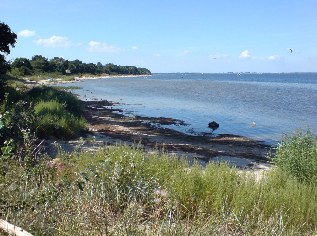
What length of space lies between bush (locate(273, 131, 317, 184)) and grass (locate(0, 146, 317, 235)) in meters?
0.61

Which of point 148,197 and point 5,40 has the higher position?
point 5,40

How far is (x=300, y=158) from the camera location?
823cm

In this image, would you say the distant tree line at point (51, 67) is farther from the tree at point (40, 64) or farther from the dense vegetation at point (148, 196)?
the dense vegetation at point (148, 196)

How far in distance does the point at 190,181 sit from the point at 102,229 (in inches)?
96.7

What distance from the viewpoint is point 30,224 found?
4.20 meters

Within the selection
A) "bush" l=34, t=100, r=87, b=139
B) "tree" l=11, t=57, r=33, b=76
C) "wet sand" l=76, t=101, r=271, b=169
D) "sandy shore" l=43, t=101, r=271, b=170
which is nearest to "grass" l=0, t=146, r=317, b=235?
"sandy shore" l=43, t=101, r=271, b=170

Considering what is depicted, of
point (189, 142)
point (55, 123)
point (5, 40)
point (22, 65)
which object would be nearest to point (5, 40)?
point (5, 40)

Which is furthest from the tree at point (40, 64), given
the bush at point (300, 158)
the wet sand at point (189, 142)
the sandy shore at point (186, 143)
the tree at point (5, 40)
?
the bush at point (300, 158)

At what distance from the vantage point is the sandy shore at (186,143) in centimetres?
1566

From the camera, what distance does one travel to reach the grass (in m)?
4.28

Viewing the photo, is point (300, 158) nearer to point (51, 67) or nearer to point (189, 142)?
point (189, 142)

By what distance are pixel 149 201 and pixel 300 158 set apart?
14.0ft

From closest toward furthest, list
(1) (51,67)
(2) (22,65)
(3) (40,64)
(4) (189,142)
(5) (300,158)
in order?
(5) (300,158) → (4) (189,142) → (2) (22,65) → (3) (40,64) → (1) (51,67)

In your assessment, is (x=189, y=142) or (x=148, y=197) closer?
(x=148, y=197)
